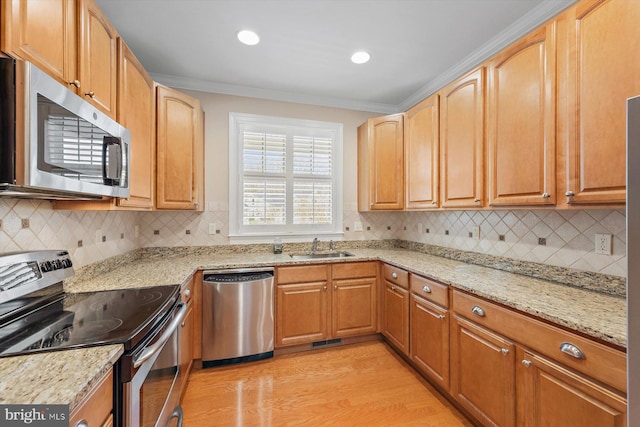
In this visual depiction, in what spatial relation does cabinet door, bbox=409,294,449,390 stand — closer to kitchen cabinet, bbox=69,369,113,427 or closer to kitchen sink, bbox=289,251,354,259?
kitchen sink, bbox=289,251,354,259

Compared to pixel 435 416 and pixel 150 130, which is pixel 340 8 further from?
pixel 435 416

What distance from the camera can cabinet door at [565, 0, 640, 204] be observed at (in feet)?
3.81

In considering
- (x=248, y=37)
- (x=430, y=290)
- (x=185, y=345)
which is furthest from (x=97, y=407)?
(x=248, y=37)

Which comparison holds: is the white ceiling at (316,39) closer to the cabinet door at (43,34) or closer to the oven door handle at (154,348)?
the cabinet door at (43,34)

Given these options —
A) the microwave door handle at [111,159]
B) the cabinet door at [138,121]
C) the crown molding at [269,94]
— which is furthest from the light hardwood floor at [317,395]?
the crown molding at [269,94]

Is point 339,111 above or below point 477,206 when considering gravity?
above

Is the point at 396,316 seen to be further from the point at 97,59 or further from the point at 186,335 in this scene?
the point at 97,59

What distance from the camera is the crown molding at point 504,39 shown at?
171 cm

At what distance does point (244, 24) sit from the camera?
1908 millimetres

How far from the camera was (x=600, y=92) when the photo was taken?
124 centimetres

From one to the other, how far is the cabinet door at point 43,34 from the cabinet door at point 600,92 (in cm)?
235

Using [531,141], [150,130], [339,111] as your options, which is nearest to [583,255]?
[531,141]

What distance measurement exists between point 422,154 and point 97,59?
2.43 metres

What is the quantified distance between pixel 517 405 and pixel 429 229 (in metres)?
1.81
